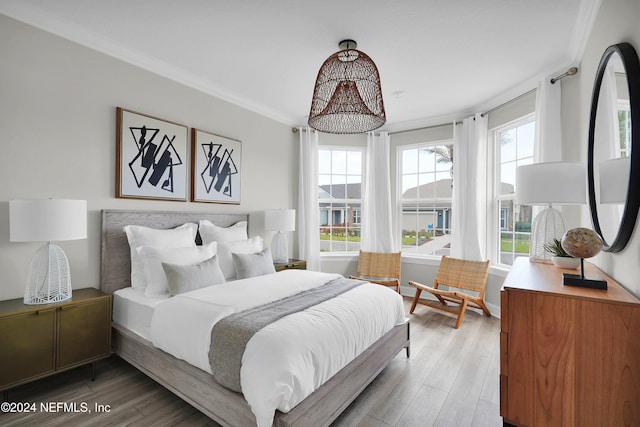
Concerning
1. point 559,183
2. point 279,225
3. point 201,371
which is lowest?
point 201,371

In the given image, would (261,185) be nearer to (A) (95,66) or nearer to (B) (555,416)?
(A) (95,66)

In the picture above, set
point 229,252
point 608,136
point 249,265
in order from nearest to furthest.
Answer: point 608,136, point 249,265, point 229,252

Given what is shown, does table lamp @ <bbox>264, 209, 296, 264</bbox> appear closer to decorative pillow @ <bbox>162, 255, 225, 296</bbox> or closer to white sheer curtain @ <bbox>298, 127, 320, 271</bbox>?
white sheer curtain @ <bbox>298, 127, 320, 271</bbox>

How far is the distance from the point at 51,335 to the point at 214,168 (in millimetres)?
2127

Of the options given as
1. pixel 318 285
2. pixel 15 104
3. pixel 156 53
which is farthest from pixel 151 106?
pixel 318 285

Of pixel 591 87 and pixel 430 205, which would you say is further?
pixel 430 205

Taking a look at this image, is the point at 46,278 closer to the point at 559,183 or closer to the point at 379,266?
the point at 559,183

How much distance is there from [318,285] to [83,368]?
202 centimetres

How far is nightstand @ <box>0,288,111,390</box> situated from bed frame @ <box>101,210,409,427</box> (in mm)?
196

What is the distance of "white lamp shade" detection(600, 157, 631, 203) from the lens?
135 centimetres

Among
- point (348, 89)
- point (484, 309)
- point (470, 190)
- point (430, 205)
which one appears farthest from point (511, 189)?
point (348, 89)

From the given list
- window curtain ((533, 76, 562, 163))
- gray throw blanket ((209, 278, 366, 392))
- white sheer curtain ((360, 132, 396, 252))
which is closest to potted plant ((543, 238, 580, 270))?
window curtain ((533, 76, 562, 163))

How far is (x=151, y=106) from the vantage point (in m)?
3.04

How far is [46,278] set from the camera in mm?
2148
